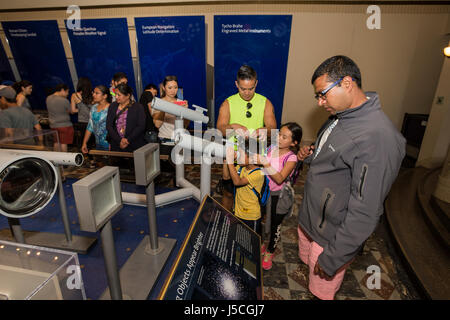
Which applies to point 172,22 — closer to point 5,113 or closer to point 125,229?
point 5,113

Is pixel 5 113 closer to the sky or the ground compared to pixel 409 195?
closer to the sky

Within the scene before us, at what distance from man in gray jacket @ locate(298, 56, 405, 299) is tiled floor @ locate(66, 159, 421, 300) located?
2.43ft

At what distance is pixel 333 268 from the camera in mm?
1188

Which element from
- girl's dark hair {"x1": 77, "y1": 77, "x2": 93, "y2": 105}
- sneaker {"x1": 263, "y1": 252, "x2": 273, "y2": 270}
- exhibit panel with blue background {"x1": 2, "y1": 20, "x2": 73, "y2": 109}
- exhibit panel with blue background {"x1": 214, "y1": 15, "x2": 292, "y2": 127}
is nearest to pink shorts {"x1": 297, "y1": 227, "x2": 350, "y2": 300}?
sneaker {"x1": 263, "y1": 252, "x2": 273, "y2": 270}

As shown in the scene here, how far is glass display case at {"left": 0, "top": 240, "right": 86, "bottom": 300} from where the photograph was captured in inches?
33.8

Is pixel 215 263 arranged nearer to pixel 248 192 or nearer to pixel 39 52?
pixel 248 192

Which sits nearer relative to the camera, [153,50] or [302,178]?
[302,178]

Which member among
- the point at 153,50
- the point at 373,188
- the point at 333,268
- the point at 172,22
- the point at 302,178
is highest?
the point at 172,22

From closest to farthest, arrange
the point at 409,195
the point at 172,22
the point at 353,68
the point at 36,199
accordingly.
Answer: the point at 353,68, the point at 36,199, the point at 409,195, the point at 172,22

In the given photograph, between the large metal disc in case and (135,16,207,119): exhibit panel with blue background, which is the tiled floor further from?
(135,16,207,119): exhibit panel with blue background

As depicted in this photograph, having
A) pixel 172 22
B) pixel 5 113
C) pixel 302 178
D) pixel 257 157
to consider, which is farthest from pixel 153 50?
pixel 257 157

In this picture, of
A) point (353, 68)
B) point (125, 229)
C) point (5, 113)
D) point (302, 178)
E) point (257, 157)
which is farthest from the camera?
point (302, 178)

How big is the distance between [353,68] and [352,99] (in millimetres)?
137
